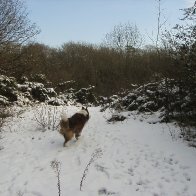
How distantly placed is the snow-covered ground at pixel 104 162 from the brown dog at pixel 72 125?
31 cm

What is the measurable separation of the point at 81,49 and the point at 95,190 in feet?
121

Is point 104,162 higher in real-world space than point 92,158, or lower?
lower

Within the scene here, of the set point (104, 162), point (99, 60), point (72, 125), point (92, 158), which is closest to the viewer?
point (92, 158)

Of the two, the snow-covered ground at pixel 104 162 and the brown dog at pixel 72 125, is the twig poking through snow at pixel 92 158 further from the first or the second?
the brown dog at pixel 72 125

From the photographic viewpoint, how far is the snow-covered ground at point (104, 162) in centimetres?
680

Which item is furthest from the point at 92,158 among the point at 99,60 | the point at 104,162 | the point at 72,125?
the point at 99,60

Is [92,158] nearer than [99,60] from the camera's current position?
Yes

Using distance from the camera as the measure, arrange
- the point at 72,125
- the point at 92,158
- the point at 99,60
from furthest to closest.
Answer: the point at 99,60
the point at 72,125
the point at 92,158

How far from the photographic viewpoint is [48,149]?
364 inches

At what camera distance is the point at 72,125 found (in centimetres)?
947

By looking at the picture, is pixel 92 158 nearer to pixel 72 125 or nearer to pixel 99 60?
pixel 72 125

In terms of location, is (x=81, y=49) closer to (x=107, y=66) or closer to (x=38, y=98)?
(x=107, y=66)

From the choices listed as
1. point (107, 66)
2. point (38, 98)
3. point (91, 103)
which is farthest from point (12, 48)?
point (107, 66)

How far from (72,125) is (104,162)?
6.10 ft
